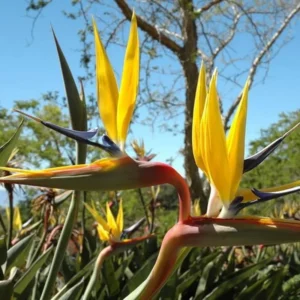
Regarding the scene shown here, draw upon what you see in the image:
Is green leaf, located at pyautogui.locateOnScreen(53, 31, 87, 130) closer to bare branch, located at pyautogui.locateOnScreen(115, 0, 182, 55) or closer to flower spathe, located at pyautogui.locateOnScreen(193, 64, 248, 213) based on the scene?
flower spathe, located at pyautogui.locateOnScreen(193, 64, 248, 213)

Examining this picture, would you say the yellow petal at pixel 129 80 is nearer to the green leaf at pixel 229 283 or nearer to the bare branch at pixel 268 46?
the green leaf at pixel 229 283

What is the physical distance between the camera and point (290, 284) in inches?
95.3

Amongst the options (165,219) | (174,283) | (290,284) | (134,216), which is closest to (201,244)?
(174,283)

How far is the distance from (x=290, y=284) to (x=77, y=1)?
569 cm

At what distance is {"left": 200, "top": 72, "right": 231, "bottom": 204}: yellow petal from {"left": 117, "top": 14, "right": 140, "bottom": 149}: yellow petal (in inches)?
3.8

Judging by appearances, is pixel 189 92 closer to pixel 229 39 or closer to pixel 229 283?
pixel 229 39

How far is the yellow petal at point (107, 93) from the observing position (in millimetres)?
719

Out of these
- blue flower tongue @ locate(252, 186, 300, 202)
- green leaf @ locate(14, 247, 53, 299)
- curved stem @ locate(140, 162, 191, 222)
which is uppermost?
curved stem @ locate(140, 162, 191, 222)

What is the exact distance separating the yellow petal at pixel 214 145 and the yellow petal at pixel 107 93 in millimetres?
121

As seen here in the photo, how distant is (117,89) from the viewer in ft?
2.42

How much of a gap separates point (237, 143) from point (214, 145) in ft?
0.12

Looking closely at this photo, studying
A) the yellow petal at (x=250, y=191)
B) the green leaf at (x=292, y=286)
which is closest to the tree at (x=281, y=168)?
the green leaf at (x=292, y=286)

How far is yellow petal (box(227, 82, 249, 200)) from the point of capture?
0.69 m

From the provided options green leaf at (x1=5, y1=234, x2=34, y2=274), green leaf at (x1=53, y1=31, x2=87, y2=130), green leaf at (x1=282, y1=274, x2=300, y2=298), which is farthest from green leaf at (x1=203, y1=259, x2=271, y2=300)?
green leaf at (x1=53, y1=31, x2=87, y2=130)
